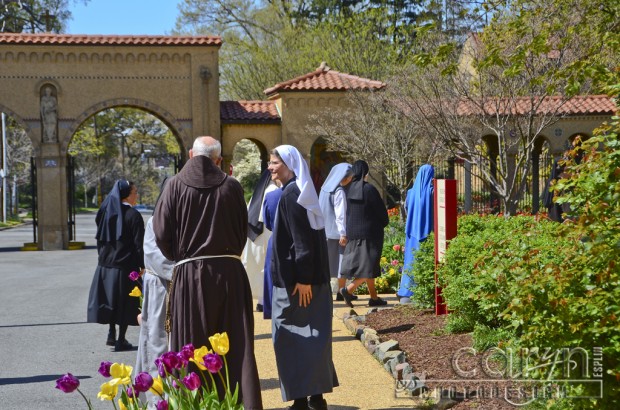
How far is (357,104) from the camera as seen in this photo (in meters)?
25.3

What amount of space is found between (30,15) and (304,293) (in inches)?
1880

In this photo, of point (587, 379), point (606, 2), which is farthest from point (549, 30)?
point (587, 379)

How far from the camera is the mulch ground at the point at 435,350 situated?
6.38 m

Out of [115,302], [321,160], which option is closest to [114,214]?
[115,302]

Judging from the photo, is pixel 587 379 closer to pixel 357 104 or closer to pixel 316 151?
pixel 357 104

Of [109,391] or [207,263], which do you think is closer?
[109,391]

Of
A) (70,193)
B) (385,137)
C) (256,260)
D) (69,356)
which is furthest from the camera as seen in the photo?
(70,193)

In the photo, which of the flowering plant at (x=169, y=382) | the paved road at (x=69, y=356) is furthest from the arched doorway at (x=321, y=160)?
the flowering plant at (x=169, y=382)

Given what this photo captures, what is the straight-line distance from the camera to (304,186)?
661 cm

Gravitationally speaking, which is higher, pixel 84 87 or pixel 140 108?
pixel 84 87

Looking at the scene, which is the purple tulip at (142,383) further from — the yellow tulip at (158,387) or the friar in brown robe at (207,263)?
the friar in brown robe at (207,263)

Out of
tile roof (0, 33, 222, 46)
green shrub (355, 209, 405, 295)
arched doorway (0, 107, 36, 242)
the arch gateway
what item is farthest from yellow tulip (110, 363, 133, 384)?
arched doorway (0, 107, 36, 242)

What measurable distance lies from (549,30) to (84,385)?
302 inches

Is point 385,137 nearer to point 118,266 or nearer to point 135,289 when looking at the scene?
point 118,266
